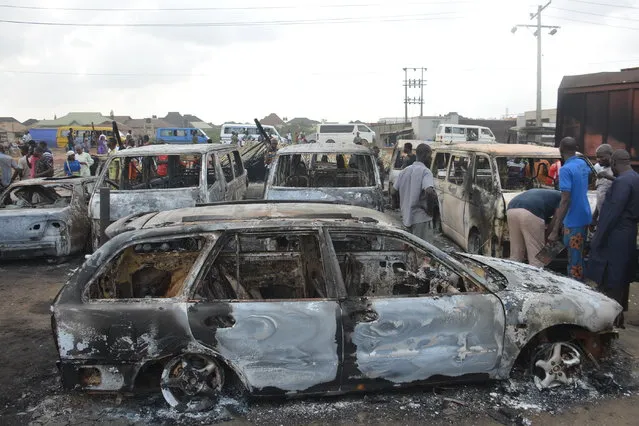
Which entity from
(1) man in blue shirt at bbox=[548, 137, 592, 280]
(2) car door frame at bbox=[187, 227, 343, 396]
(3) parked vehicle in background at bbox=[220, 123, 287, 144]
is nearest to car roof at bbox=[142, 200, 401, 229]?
(2) car door frame at bbox=[187, 227, 343, 396]

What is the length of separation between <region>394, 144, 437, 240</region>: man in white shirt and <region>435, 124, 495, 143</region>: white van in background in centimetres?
1684

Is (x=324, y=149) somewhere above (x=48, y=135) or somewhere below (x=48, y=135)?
below

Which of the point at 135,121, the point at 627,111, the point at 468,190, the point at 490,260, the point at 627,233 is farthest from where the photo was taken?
the point at 135,121

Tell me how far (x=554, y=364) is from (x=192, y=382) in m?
2.61

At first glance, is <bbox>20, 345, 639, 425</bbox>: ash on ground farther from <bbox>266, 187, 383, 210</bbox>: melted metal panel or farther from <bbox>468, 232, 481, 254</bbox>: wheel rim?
<bbox>266, 187, 383, 210</bbox>: melted metal panel

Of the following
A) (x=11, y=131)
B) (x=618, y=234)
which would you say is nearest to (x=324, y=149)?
(x=618, y=234)

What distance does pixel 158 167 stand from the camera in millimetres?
9789

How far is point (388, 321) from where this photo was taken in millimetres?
3387

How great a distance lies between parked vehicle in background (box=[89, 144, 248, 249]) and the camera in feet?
23.3

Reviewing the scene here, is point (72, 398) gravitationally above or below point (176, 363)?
below

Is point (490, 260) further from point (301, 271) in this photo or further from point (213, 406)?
point (213, 406)

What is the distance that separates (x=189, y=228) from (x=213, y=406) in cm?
126

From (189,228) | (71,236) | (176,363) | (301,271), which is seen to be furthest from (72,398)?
(71,236)

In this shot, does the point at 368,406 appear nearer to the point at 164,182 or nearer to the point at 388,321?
the point at 388,321
